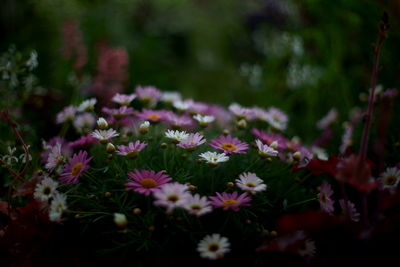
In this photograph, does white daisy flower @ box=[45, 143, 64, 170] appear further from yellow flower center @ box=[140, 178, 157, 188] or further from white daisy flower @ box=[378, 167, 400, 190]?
white daisy flower @ box=[378, 167, 400, 190]

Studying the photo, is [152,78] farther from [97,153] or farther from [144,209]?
[144,209]

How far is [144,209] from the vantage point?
0.80 metres

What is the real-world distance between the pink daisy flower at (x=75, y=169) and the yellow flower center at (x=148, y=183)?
125 millimetres

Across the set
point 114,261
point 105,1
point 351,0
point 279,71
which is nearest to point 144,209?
point 114,261

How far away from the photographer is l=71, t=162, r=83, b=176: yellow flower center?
0.77m

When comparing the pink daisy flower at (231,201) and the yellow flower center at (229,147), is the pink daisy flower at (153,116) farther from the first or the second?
the pink daisy flower at (231,201)

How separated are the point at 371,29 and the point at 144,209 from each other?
50.2 inches

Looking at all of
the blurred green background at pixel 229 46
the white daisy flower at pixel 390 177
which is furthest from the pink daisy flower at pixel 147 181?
the blurred green background at pixel 229 46

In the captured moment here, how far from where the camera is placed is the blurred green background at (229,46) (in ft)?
5.24

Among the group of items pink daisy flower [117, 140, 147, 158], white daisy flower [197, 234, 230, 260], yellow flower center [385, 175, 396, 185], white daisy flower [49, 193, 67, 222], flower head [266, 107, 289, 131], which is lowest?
white daisy flower [197, 234, 230, 260]

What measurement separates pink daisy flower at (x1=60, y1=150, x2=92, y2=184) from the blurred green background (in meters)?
0.58

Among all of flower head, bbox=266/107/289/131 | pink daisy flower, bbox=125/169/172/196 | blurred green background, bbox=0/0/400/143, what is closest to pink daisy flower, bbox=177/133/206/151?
pink daisy flower, bbox=125/169/172/196

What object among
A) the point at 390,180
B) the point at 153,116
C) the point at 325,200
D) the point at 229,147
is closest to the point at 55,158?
A: the point at 153,116

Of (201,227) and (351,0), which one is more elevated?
(351,0)
